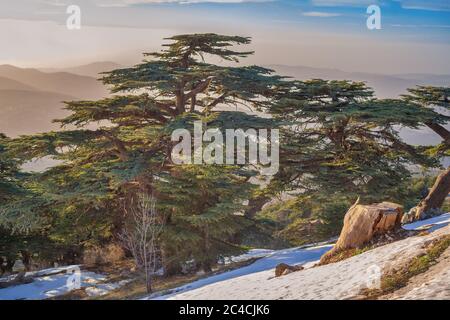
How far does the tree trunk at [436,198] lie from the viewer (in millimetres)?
20608

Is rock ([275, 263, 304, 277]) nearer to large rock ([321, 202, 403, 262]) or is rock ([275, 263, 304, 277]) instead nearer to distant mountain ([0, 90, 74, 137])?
large rock ([321, 202, 403, 262])

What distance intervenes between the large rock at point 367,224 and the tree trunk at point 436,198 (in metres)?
7.40

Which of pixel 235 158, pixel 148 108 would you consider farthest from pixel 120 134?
pixel 235 158

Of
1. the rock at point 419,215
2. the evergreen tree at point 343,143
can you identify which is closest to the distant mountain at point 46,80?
the evergreen tree at point 343,143

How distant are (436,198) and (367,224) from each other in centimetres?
981

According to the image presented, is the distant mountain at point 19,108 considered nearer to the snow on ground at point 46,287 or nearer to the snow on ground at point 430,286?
the snow on ground at point 46,287

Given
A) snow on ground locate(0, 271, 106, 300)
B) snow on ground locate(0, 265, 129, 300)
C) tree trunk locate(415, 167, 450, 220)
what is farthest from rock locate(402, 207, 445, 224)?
snow on ground locate(0, 271, 106, 300)

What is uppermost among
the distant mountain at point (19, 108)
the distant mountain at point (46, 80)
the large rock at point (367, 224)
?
the distant mountain at point (46, 80)

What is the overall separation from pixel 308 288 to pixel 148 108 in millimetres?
12807

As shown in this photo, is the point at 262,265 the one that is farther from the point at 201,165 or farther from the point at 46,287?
the point at 46,287

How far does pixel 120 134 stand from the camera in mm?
20875

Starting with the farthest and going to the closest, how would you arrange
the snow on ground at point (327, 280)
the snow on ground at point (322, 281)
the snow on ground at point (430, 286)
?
the snow on ground at point (327, 280) → the snow on ground at point (322, 281) → the snow on ground at point (430, 286)

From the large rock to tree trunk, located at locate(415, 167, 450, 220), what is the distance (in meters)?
7.40
